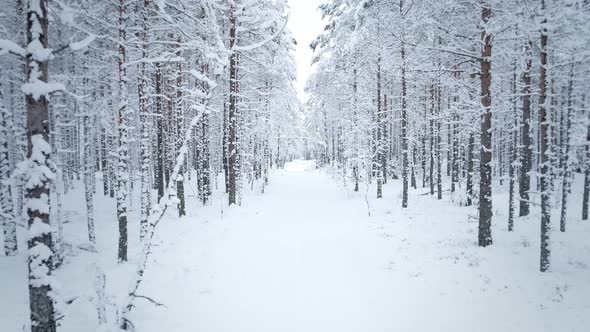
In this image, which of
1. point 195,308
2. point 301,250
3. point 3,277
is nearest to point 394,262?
point 301,250

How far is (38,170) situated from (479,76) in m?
14.9

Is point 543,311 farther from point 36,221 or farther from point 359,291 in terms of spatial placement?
point 36,221

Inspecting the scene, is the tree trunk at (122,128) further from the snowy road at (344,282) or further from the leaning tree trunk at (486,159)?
the leaning tree trunk at (486,159)

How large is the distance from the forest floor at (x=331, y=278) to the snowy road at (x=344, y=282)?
3 centimetres

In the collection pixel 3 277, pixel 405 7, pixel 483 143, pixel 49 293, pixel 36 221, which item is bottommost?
pixel 3 277

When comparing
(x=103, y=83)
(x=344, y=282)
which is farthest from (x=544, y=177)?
(x=103, y=83)

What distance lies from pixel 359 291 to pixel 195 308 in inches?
158

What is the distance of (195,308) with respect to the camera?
23.4ft

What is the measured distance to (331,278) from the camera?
879 centimetres

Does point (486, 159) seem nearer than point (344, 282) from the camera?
No

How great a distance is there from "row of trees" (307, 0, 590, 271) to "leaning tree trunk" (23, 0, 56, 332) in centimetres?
1070

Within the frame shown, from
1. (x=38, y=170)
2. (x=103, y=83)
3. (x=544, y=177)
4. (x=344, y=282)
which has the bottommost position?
(x=344, y=282)

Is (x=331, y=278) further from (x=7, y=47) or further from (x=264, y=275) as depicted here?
(x=7, y=47)

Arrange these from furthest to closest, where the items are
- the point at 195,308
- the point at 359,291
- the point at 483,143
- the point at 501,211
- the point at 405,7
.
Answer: the point at 501,211, the point at 405,7, the point at 483,143, the point at 359,291, the point at 195,308
